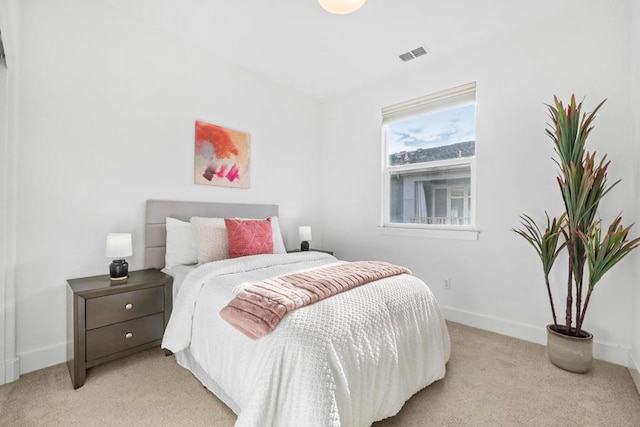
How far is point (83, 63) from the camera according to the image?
222 cm

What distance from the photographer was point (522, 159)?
8.36 feet

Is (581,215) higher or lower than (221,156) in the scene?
lower

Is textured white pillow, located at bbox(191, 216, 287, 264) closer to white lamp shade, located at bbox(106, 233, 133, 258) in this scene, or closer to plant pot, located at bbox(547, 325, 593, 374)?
white lamp shade, located at bbox(106, 233, 133, 258)

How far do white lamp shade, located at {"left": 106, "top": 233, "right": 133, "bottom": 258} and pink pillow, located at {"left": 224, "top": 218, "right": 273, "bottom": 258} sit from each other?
718 mm

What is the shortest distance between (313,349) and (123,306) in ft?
4.92

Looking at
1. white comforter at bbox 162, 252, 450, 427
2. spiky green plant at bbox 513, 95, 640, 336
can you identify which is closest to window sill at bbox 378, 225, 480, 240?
spiky green plant at bbox 513, 95, 640, 336

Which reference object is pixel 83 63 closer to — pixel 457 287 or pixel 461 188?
pixel 461 188

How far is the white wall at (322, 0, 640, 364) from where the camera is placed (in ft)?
7.08

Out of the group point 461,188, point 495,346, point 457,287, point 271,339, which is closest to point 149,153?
point 271,339

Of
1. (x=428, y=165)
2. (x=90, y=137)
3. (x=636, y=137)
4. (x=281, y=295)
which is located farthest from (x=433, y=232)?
(x=90, y=137)

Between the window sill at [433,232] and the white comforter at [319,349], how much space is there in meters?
1.14

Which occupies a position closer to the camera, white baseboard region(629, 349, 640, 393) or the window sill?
white baseboard region(629, 349, 640, 393)

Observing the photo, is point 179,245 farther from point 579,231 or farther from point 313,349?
point 579,231

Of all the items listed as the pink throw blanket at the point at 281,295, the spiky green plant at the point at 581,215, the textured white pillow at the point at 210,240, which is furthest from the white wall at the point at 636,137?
the textured white pillow at the point at 210,240
